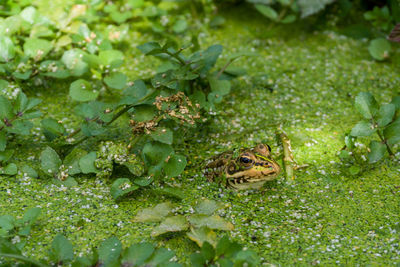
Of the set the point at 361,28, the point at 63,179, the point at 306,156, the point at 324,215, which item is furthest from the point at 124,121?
the point at 361,28

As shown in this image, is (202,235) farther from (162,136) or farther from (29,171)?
(29,171)

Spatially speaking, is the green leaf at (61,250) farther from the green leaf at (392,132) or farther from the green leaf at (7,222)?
the green leaf at (392,132)

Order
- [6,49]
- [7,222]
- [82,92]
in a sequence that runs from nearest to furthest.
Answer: [7,222], [82,92], [6,49]

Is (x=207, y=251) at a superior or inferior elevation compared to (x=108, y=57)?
inferior

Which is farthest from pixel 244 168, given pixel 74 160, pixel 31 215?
pixel 31 215

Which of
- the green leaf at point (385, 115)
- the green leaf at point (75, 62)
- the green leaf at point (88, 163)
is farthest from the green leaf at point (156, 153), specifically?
the green leaf at point (385, 115)

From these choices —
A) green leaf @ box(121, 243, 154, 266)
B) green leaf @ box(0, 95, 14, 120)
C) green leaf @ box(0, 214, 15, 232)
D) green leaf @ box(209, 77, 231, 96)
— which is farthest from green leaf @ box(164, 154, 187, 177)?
green leaf @ box(0, 95, 14, 120)

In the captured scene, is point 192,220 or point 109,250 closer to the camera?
point 109,250
